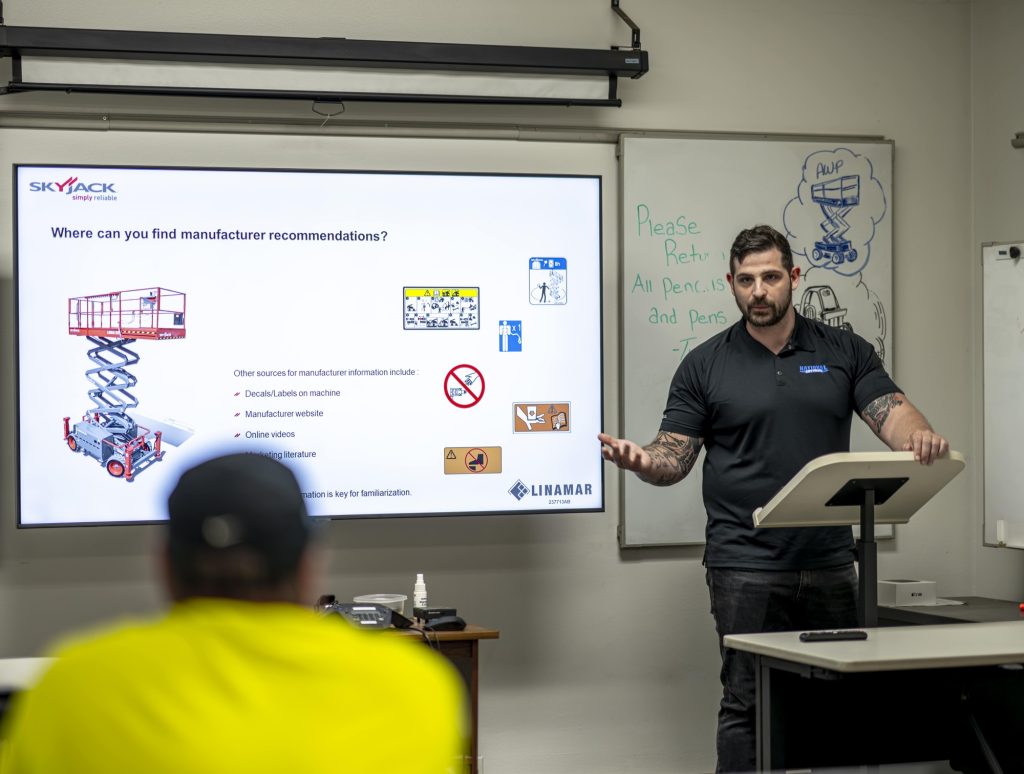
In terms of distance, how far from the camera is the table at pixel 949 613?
3.65 meters

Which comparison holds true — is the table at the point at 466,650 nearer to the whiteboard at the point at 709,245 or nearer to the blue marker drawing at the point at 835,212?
the whiteboard at the point at 709,245

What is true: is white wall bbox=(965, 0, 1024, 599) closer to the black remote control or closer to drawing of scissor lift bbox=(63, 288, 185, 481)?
the black remote control

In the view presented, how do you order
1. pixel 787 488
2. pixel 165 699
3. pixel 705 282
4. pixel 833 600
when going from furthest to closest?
1. pixel 705 282
2. pixel 833 600
3. pixel 787 488
4. pixel 165 699

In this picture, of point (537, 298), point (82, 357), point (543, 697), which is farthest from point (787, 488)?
point (82, 357)

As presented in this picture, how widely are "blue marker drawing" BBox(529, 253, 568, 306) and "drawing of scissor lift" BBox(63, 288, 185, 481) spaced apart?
119cm

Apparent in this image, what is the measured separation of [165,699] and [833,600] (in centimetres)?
253

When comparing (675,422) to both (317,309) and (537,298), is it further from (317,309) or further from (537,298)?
(317,309)

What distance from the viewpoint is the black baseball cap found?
40.5 inches

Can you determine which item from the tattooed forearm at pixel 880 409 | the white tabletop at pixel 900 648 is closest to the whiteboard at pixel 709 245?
the tattooed forearm at pixel 880 409

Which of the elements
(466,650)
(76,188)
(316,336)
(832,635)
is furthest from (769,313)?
(76,188)

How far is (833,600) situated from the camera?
10.3ft

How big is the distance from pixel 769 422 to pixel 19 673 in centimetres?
204

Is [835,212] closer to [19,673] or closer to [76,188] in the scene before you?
[76,188]

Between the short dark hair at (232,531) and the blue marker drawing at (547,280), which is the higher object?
the blue marker drawing at (547,280)
